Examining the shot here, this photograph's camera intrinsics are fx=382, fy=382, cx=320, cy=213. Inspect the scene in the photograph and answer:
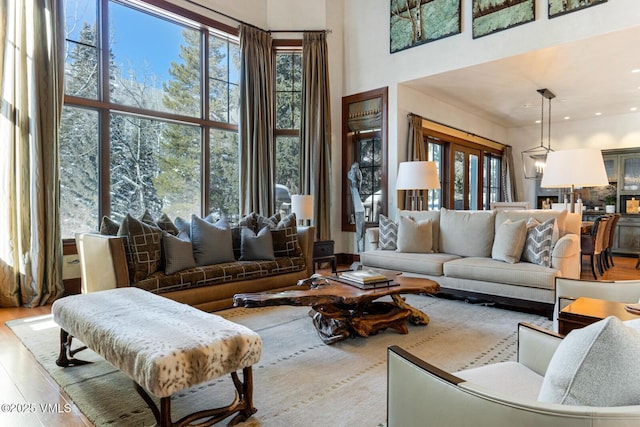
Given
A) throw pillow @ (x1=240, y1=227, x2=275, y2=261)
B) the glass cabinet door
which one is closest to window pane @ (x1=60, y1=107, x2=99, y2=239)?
throw pillow @ (x1=240, y1=227, x2=275, y2=261)

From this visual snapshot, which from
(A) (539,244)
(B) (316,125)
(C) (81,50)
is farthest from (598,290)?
(C) (81,50)

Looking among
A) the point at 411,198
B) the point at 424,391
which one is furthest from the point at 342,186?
the point at 424,391

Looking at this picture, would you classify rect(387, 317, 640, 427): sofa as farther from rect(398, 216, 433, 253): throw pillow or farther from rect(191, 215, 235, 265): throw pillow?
rect(398, 216, 433, 253): throw pillow

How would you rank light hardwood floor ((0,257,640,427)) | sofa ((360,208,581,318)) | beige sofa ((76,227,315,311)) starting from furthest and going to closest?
sofa ((360,208,581,318)) < beige sofa ((76,227,315,311)) < light hardwood floor ((0,257,640,427))

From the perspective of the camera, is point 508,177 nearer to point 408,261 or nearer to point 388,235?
point 388,235

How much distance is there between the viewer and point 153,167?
5.07 metres

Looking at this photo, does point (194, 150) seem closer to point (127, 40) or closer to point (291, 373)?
point (127, 40)

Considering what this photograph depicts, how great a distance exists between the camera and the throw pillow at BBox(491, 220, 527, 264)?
12.1 feet

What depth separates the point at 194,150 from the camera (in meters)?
5.50

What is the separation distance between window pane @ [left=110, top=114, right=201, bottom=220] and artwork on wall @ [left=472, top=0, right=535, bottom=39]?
13.5ft

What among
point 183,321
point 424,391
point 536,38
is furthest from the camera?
point 536,38

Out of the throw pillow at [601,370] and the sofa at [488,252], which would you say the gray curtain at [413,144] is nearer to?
the sofa at [488,252]

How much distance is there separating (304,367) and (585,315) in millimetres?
1501

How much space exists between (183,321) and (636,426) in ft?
5.44
